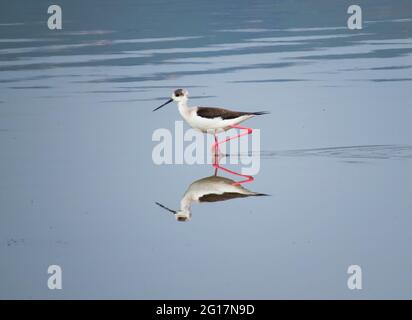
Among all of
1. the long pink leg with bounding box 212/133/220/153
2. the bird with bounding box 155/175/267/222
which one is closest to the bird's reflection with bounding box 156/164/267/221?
the bird with bounding box 155/175/267/222

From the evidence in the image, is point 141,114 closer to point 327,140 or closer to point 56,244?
point 327,140

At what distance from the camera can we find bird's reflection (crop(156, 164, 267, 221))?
875 centimetres

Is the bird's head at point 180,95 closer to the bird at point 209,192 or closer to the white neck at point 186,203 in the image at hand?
the bird at point 209,192

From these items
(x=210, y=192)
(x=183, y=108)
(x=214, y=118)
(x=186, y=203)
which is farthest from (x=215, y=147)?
(x=186, y=203)

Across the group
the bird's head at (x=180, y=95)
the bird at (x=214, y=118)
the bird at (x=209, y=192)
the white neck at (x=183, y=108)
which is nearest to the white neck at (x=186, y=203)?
the bird at (x=209, y=192)

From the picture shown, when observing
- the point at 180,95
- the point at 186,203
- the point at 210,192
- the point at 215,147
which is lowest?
the point at 186,203

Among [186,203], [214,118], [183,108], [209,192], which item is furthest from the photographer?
[183,108]

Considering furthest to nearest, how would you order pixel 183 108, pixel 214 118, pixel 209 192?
pixel 183 108
pixel 214 118
pixel 209 192

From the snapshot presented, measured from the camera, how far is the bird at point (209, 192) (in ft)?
28.7

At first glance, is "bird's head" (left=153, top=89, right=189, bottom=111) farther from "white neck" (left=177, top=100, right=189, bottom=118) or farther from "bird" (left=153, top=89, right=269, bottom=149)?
"bird" (left=153, top=89, right=269, bottom=149)

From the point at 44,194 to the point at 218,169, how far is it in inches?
61.1

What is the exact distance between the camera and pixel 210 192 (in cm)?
910

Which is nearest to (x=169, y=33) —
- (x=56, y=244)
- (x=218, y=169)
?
(x=218, y=169)

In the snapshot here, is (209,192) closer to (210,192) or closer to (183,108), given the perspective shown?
(210,192)
